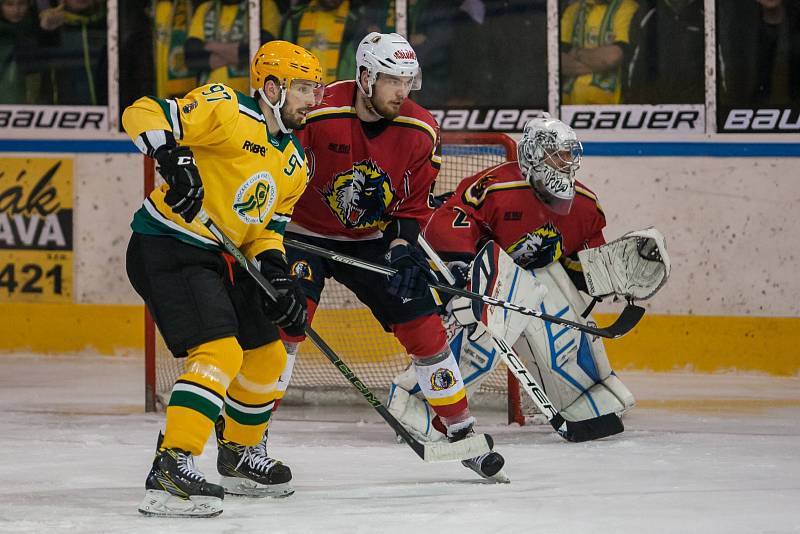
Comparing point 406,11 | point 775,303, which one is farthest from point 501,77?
point 775,303

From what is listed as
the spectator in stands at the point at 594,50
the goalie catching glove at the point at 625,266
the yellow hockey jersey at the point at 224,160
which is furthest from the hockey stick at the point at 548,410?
the spectator in stands at the point at 594,50

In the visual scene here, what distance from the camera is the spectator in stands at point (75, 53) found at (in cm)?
625

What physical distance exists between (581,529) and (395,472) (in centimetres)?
81

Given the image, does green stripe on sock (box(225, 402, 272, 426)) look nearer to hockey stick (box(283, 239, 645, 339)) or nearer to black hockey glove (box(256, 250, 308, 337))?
black hockey glove (box(256, 250, 308, 337))

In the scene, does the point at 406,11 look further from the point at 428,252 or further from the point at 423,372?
the point at 423,372

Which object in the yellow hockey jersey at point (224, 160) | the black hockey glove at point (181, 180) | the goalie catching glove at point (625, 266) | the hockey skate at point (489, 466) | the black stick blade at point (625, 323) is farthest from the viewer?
the goalie catching glove at point (625, 266)

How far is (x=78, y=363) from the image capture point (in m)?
6.05

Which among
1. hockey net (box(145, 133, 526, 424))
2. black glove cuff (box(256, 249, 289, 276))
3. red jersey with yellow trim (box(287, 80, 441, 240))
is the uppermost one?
red jersey with yellow trim (box(287, 80, 441, 240))

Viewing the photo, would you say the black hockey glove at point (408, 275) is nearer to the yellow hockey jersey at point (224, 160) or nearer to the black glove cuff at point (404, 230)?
the black glove cuff at point (404, 230)

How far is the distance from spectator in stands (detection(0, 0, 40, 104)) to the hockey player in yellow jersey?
3.26 meters

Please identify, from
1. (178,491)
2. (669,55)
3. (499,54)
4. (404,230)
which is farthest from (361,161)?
(669,55)

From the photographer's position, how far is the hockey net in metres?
4.88

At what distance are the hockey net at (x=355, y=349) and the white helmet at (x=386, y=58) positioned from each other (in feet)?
3.76

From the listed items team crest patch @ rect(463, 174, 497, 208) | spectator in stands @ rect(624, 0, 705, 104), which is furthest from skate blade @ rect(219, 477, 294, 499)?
spectator in stands @ rect(624, 0, 705, 104)
